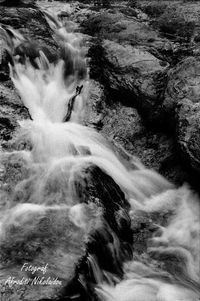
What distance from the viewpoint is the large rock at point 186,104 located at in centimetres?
980

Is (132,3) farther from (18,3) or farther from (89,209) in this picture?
(89,209)

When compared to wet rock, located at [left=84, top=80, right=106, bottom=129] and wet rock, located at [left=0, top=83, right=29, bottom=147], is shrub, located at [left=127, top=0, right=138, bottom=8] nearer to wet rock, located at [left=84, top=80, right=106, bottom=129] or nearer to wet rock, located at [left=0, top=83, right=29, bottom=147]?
wet rock, located at [left=84, top=80, right=106, bottom=129]

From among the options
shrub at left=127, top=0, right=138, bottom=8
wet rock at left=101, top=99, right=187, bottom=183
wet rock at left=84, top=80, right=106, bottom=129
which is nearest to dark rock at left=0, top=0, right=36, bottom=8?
shrub at left=127, top=0, right=138, bottom=8

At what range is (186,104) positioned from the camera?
33.8 feet

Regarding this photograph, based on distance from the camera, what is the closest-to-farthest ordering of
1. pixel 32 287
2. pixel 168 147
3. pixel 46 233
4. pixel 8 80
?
pixel 32 287 < pixel 46 233 < pixel 168 147 < pixel 8 80

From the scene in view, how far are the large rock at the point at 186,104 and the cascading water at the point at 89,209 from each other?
129cm

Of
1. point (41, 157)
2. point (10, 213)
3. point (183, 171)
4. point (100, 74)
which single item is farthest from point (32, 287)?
point (100, 74)

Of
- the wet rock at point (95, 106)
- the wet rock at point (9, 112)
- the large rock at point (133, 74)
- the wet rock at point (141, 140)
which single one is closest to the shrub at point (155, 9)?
the large rock at point (133, 74)

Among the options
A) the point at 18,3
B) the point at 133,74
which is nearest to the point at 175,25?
the point at 133,74

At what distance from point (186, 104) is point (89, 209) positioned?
4041 mm

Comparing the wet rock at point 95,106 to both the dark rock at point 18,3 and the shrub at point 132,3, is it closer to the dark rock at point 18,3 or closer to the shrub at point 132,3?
the dark rock at point 18,3

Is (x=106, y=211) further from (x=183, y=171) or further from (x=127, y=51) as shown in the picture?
(x=127, y=51)

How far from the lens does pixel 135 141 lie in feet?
39.0

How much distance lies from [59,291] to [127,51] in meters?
9.18
